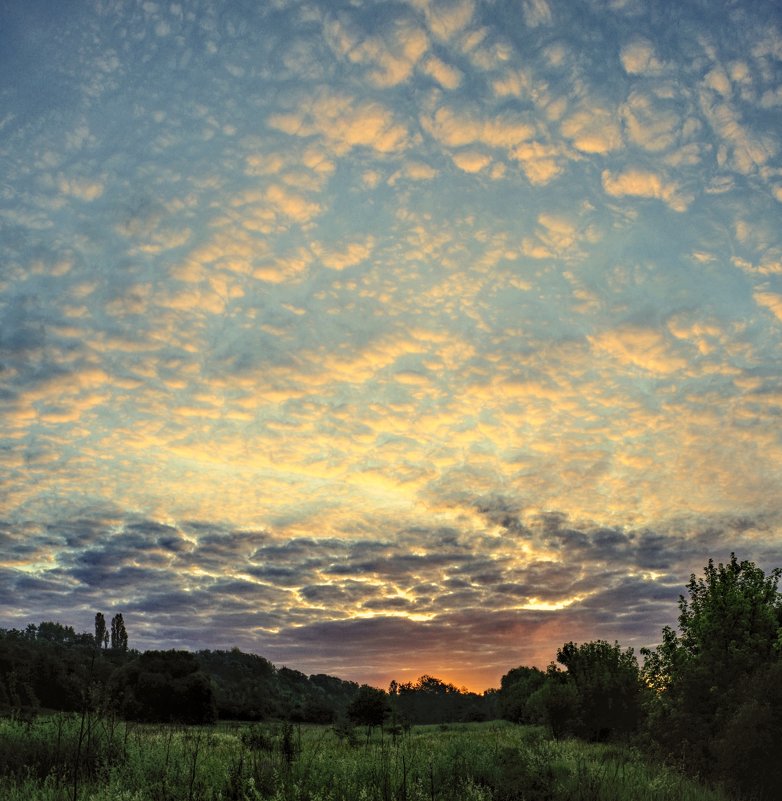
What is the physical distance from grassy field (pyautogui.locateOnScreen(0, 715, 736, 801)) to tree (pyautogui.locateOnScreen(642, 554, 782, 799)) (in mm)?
5684

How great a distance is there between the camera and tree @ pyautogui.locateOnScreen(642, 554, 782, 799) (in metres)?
22.2

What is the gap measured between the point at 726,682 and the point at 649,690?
816cm

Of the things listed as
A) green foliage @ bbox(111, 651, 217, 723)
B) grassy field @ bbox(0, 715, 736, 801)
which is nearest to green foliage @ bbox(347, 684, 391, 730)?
green foliage @ bbox(111, 651, 217, 723)

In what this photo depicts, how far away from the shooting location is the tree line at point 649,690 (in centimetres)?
2183

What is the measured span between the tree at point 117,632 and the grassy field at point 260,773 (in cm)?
8813

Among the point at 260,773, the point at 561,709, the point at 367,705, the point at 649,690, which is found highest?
the point at 260,773

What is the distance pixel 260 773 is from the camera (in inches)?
511

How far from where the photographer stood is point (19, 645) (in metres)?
64.5

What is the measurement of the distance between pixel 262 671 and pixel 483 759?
410ft

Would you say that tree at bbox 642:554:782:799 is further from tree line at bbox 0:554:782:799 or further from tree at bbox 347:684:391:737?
tree at bbox 347:684:391:737

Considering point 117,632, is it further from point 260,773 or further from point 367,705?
point 260,773

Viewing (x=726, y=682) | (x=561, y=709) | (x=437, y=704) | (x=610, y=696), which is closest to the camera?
(x=726, y=682)

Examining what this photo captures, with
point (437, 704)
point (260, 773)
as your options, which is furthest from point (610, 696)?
point (437, 704)

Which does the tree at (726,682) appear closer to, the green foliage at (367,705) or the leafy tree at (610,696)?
the leafy tree at (610,696)
